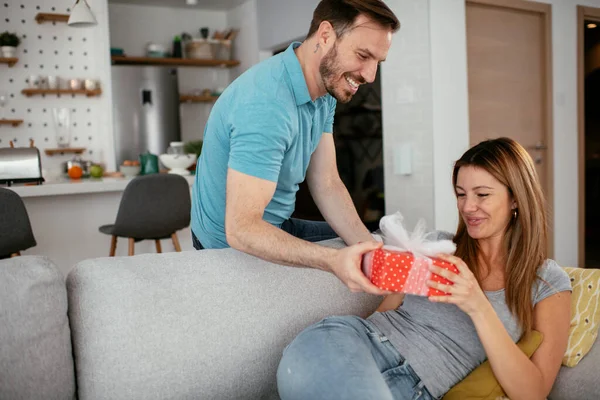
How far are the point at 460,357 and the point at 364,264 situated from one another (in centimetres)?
44

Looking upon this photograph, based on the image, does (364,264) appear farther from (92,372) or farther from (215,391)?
(92,372)

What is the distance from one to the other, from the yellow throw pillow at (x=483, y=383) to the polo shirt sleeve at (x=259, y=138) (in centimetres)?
68

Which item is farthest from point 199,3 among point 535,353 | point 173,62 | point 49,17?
point 535,353

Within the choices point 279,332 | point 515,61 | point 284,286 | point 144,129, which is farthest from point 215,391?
point 144,129

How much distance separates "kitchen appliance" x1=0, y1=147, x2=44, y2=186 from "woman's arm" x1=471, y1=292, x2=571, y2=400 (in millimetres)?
3198

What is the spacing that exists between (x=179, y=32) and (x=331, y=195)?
5742mm

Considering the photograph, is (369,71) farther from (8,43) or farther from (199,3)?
(199,3)

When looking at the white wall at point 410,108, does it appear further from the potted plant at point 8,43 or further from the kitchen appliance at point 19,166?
the potted plant at point 8,43

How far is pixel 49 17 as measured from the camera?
5.60 metres

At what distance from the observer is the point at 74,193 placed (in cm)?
405

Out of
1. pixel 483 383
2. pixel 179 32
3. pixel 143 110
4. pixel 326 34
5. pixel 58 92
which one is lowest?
pixel 483 383

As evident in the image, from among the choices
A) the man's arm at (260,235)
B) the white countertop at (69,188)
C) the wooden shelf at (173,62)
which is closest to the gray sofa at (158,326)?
the man's arm at (260,235)

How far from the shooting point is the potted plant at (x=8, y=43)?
5391 mm

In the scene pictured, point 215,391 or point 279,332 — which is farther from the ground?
point 279,332
